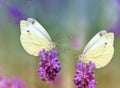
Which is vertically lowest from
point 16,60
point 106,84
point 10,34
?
point 106,84

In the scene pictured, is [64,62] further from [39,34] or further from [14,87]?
[14,87]

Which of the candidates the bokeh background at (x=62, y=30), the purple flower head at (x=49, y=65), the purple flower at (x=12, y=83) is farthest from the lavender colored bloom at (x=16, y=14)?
the purple flower at (x=12, y=83)

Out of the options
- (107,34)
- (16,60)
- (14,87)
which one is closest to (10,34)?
(16,60)

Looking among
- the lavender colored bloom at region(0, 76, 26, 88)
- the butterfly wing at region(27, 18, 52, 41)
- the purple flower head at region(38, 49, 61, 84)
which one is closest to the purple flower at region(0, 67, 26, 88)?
the lavender colored bloom at region(0, 76, 26, 88)

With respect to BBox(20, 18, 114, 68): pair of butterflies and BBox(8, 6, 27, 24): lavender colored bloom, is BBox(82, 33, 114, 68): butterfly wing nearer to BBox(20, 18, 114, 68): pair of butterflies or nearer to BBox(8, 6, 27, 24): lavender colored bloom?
BBox(20, 18, 114, 68): pair of butterflies

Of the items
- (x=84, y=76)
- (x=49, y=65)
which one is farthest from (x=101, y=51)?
(x=49, y=65)

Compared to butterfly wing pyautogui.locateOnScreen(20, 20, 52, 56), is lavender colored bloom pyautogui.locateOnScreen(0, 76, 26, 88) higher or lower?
lower
